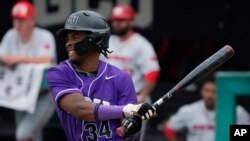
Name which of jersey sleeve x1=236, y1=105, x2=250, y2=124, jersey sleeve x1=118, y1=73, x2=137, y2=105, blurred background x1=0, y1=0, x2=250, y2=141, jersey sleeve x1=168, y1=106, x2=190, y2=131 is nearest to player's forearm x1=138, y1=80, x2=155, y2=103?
jersey sleeve x1=168, y1=106, x2=190, y2=131

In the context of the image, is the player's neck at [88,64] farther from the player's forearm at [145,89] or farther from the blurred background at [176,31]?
the blurred background at [176,31]

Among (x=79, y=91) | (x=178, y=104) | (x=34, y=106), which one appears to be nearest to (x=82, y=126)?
(x=79, y=91)

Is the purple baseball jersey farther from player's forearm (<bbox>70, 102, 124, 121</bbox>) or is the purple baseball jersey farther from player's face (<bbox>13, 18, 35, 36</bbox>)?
player's face (<bbox>13, 18, 35, 36</bbox>)

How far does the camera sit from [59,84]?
5016 mm

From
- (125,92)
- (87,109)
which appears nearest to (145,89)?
(125,92)

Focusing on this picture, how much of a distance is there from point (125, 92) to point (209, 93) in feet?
10.1

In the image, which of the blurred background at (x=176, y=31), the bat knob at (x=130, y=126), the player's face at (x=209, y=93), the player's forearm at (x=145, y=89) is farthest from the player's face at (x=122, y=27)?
the bat knob at (x=130, y=126)

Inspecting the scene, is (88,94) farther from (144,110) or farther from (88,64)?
(144,110)

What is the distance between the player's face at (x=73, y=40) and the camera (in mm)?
4984

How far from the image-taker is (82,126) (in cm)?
503

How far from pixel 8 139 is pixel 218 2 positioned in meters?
2.50

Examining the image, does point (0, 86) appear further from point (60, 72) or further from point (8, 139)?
point (60, 72)

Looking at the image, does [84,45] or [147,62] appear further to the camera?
[147,62]

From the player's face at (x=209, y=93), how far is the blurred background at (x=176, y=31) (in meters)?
1.55
